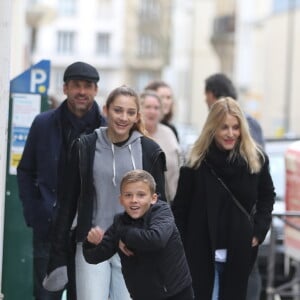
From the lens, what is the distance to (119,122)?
6.35 m

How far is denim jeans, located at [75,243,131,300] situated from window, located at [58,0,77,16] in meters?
88.1

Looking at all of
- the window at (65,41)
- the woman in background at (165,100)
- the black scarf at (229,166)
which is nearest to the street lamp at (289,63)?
the woman in background at (165,100)

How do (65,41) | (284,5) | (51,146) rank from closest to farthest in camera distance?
(51,146) → (284,5) → (65,41)

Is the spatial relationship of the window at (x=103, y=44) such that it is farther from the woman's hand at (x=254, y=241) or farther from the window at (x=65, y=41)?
the woman's hand at (x=254, y=241)

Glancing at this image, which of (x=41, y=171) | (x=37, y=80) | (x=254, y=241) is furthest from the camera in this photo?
(x=37, y=80)

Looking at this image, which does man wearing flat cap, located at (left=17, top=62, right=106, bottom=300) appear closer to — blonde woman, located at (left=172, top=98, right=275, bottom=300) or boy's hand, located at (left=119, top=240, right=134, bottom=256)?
blonde woman, located at (left=172, top=98, right=275, bottom=300)

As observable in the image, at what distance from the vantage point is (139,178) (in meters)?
5.82

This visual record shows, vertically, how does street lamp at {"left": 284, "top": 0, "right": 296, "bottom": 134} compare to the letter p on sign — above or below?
above

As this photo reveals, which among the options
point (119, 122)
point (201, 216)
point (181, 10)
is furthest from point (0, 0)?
point (181, 10)

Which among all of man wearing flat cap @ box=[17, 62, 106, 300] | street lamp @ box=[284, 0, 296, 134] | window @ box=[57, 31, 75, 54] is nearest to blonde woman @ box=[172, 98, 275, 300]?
man wearing flat cap @ box=[17, 62, 106, 300]

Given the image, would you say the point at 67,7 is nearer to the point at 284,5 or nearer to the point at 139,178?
the point at 284,5

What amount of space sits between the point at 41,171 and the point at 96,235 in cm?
152

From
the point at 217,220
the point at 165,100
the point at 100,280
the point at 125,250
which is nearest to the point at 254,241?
the point at 217,220

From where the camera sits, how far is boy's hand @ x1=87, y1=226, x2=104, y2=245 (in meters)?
5.88
